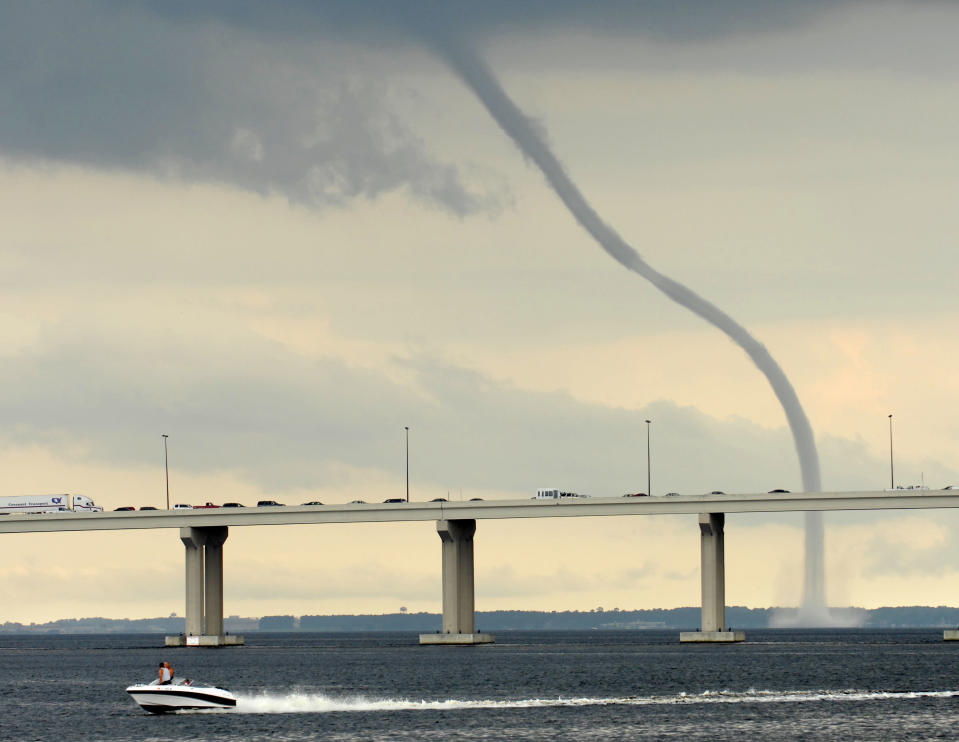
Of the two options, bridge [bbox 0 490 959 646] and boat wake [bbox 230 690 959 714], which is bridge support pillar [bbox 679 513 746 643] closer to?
bridge [bbox 0 490 959 646]

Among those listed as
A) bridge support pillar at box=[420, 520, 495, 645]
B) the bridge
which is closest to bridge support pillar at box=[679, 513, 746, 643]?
the bridge

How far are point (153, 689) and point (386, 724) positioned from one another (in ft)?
54.3

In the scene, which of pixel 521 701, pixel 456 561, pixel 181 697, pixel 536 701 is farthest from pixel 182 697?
pixel 456 561

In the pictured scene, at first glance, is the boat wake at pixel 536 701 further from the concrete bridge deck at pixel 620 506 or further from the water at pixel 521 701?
the concrete bridge deck at pixel 620 506

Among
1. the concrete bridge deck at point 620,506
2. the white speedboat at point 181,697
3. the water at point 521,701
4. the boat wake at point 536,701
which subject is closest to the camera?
the water at point 521,701

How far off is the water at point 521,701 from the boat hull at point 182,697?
0.91 metres

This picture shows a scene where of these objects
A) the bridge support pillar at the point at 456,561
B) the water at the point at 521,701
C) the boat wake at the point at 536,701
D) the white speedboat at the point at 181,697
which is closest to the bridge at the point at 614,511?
the bridge support pillar at the point at 456,561

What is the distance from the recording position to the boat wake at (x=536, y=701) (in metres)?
113

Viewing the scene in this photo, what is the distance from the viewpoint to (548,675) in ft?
492

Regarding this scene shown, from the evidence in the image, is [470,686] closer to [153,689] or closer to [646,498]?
[153,689]

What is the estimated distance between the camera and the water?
9931 centimetres

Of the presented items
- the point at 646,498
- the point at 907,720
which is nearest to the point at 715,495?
the point at 646,498

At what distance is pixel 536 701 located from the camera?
115500mm

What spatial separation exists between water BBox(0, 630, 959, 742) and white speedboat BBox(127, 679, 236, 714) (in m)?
0.94
